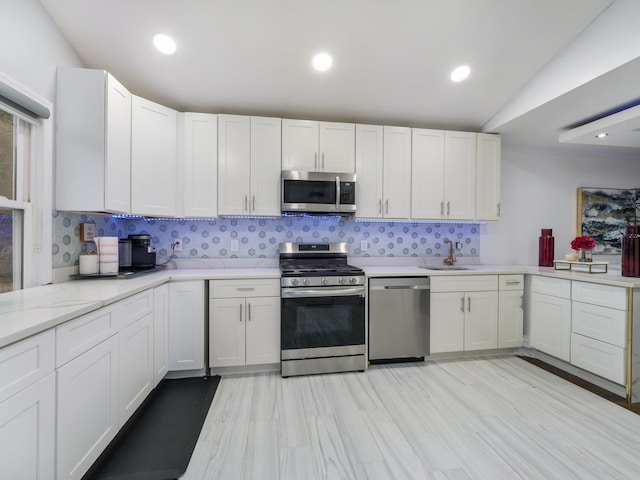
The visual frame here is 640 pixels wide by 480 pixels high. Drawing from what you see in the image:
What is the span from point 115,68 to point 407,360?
3627 millimetres

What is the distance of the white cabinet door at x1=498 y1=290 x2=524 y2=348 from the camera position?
293cm

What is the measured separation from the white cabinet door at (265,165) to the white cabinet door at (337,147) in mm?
424

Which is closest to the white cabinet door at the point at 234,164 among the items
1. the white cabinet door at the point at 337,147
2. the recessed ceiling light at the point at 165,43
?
the recessed ceiling light at the point at 165,43

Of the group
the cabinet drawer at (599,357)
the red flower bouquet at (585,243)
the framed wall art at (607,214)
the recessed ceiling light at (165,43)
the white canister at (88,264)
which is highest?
the recessed ceiling light at (165,43)

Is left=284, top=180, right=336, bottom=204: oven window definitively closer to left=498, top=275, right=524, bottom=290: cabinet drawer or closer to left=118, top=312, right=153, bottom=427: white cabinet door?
left=118, top=312, right=153, bottom=427: white cabinet door

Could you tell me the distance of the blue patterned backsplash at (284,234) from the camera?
2932mm

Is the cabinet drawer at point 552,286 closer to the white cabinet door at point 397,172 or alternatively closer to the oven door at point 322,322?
the white cabinet door at point 397,172

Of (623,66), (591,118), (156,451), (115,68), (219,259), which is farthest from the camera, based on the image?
(219,259)

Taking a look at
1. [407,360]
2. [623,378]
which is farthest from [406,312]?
[623,378]

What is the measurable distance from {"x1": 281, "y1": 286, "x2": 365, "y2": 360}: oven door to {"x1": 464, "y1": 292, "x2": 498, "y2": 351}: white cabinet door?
110 cm

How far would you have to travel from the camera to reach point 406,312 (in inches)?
107

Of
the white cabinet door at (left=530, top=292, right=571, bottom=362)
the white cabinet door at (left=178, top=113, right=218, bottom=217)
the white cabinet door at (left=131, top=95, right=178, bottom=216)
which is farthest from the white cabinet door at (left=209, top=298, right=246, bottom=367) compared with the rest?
the white cabinet door at (left=530, top=292, right=571, bottom=362)

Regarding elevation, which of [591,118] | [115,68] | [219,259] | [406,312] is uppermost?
[115,68]

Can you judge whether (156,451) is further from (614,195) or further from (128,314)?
(614,195)
